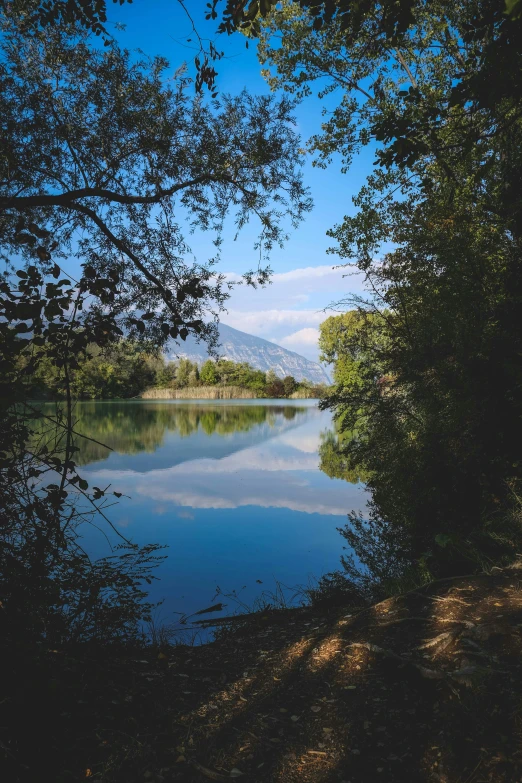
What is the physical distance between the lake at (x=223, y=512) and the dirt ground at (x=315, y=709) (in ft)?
9.49

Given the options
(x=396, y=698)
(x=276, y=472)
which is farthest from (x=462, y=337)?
(x=276, y=472)

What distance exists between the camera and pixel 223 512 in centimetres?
1149

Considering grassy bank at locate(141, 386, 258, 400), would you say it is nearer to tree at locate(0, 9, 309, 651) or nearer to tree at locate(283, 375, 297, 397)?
tree at locate(283, 375, 297, 397)

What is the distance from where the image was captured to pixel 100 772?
2348 mm

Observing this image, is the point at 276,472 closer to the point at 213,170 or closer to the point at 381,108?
the point at 381,108

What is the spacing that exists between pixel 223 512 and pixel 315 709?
29.1 ft

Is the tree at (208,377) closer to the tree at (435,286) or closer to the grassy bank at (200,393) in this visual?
the grassy bank at (200,393)

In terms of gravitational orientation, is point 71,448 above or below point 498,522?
above

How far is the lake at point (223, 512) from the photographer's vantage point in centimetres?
748

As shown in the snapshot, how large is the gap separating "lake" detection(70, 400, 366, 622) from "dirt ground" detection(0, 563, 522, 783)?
9.49 ft

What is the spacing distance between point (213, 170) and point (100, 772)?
5.83 meters

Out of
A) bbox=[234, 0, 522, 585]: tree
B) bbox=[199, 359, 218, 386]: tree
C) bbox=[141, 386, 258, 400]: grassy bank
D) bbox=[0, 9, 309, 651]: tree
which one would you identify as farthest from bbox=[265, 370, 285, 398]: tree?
bbox=[0, 9, 309, 651]: tree

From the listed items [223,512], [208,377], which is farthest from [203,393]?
[223,512]

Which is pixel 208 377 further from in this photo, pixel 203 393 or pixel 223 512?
pixel 223 512
